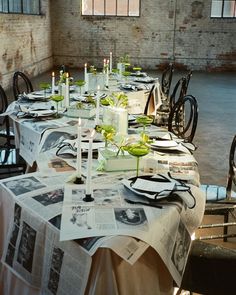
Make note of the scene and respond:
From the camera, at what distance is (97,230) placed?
5.14ft

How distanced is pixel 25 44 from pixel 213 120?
5.43 metres

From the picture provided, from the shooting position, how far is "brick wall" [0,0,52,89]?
8905 millimetres

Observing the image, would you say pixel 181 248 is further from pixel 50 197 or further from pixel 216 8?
pixel 216 8

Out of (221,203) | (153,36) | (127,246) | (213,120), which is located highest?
(153,36)

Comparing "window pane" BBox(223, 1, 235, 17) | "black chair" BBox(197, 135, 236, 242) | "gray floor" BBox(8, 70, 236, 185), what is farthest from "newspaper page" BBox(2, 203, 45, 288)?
"window pane" BBox(223, 1, 235, 17)

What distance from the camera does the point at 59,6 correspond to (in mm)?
12961

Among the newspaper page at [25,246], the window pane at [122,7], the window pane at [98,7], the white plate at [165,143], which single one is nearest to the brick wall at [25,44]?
the window pane at [98,7]

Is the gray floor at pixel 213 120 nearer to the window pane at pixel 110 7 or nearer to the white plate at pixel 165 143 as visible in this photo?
the white plate at pixel 165 143

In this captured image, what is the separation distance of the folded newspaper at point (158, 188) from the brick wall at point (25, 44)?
724 centimetres

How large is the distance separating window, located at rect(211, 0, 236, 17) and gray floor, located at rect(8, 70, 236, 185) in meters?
1.93

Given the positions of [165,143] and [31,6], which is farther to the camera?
[31,6]

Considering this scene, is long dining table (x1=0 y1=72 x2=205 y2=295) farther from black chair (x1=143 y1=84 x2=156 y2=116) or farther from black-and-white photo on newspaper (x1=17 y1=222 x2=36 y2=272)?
black chair (x1=143 y1=84 x2=156 y2=116)

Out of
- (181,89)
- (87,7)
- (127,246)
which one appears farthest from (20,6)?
(127,246)

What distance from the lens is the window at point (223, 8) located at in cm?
1260
